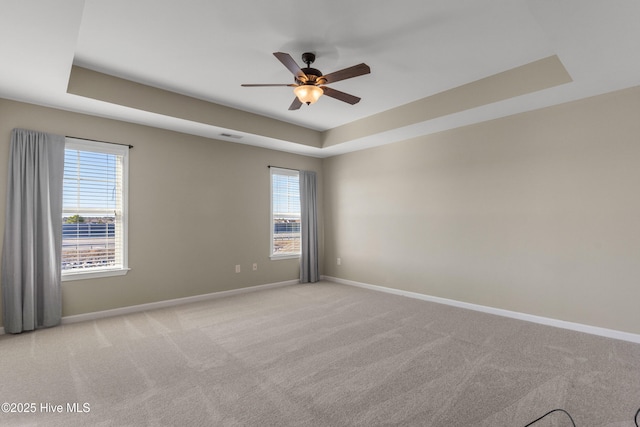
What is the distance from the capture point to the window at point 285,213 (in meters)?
5.71

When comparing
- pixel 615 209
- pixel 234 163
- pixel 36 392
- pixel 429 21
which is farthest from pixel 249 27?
pixel 615 209

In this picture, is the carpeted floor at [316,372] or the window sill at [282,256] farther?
the window sill at [282,256]

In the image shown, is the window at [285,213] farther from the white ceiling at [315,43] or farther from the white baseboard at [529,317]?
the white ceiling at [315,43]

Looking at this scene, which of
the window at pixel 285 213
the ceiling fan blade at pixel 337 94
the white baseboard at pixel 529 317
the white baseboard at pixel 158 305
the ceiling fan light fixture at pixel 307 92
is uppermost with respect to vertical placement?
the ceiling fan blade at pixel 337 94

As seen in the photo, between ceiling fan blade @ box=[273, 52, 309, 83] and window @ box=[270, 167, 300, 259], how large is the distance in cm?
290

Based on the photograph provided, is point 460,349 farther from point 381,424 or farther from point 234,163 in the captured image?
point 234,163

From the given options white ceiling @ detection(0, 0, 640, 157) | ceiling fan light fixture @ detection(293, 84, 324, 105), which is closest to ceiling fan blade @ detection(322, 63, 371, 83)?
ceiling fan light fixture @ detection(293, 84, 324, 105)

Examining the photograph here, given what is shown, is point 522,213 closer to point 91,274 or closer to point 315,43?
point 315,43

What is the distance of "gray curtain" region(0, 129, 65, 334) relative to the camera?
3342mm

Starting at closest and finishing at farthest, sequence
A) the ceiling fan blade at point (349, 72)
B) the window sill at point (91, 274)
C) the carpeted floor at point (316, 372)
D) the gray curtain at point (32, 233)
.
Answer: the carpeted floor at point (316, 372)
the ceiling fan blade at point (349, 72)
the gray curtain at point (32, 233)
the window sill at point (91, 274)

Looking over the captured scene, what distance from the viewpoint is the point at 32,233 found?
11.3 ft

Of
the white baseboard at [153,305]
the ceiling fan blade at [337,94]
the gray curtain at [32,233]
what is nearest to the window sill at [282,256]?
the white baseboard at [153,305]

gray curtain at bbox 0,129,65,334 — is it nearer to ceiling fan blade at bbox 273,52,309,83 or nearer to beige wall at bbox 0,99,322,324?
beige wall at bbox 0,99,322,324

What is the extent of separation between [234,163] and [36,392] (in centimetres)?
368
